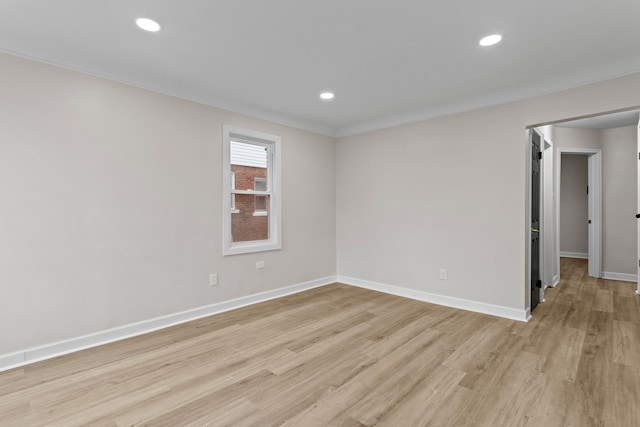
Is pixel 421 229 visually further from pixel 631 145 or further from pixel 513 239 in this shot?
pixel 631 145

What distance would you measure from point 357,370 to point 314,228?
2694 millimetres

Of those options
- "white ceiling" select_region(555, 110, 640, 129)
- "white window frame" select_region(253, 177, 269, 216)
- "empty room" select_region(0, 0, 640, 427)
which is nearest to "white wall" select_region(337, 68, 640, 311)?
"empty room" select_region(0, 0, 640, 427)

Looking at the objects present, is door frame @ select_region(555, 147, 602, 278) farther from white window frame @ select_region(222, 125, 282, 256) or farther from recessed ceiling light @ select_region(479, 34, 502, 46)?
white window frame @ select_region(222, 125, 282, 256)

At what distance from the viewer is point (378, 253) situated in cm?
461

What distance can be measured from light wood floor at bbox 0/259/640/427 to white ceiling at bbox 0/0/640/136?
2458 mm

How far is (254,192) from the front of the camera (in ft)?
13.4

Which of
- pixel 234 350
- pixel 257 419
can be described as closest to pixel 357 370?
pixel 257 419

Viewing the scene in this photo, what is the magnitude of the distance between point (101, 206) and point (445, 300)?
12.9 ft

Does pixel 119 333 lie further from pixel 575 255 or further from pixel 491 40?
pixel 575 255

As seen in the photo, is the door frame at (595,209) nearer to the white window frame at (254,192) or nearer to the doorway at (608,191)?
the doorway at (608,191)

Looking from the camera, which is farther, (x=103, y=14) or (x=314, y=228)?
(x=314, y=228)

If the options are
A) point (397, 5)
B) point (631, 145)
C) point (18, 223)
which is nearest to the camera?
point (397, 5)

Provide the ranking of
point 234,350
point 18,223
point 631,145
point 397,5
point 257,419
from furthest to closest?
1. point 631,145
2. point 234,350
3. point 18,223
4. point 397,5
5. point 257,419

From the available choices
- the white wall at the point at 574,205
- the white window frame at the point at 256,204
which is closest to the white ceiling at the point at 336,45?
the white window frame at the point at 256,204
